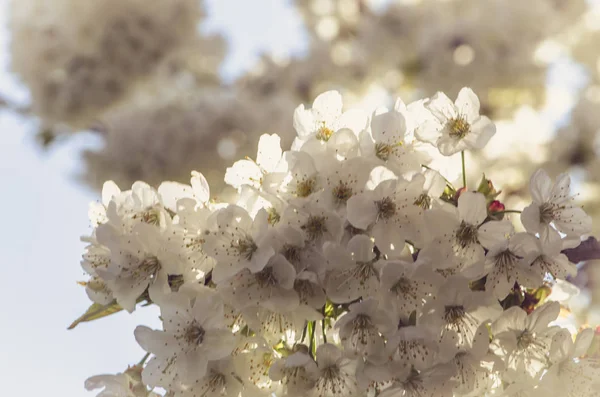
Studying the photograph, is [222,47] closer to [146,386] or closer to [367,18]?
[367,18]

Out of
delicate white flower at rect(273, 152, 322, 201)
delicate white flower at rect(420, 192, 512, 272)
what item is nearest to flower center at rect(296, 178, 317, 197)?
delicate white flower at rect(273, 152, 322, 201)

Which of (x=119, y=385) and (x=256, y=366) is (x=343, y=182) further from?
(x=119, y=385)

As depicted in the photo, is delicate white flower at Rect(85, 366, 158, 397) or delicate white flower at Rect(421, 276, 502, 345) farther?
delicate white flower at Rect(85, 366, 158, 397)

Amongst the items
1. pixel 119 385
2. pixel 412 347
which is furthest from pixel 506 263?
pixel 119 385

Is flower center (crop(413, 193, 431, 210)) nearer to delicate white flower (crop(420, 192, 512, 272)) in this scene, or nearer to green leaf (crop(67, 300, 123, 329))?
delicate white flower (crop(420, 192, 512, 272))

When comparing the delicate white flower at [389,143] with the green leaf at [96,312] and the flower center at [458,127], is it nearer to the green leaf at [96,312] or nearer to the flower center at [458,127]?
the flower center at [458,127]

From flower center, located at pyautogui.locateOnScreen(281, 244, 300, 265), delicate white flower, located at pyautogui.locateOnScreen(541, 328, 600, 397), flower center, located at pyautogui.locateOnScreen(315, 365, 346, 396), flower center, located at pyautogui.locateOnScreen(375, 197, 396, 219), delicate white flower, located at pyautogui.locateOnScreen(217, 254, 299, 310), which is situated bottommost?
delicate white flower, located at pyautogui.locateOnScreen(541, 328, 600, 397)

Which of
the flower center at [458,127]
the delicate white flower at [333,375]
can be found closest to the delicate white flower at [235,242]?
the delicate white flower at [333,375]

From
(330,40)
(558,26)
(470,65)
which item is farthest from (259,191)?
(330,40)
